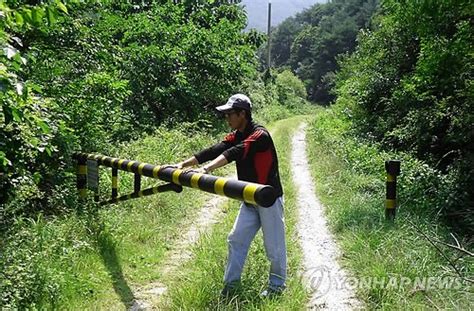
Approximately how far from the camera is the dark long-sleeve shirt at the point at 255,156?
397 cm

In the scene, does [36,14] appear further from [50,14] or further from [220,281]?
[220,281]

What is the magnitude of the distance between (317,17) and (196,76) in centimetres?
10198

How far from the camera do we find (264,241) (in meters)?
4.25

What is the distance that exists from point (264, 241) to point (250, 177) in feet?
2.05

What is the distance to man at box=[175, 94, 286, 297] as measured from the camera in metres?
3.99

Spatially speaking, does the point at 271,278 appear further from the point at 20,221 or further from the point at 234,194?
the point at 20,221

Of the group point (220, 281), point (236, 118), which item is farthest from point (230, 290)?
point (236, 118)

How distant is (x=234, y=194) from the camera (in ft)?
11.0

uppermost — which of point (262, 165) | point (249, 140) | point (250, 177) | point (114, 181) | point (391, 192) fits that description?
point (249, 140)

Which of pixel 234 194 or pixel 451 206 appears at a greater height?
pixel 234 194

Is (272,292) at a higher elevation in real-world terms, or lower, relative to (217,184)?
lower

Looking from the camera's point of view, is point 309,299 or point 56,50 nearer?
point 309,299

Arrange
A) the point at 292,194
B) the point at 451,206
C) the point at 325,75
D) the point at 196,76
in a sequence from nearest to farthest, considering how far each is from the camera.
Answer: the point at 451,206, the point at 292,194, the point at 196,76, the point at 325,75

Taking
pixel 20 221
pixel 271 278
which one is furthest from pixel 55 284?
pixel 271 278
